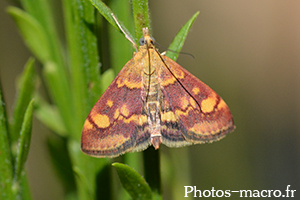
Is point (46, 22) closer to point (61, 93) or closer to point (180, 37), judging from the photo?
point (61, 93)

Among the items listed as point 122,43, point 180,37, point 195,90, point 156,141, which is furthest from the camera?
point 195,90

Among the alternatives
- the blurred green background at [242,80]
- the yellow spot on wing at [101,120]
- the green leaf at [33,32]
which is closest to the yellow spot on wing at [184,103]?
the yellow spot on wing at [101,120]

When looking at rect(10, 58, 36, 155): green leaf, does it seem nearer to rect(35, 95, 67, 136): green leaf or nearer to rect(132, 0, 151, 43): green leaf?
rect(35, 95, 67, 136): green leaf

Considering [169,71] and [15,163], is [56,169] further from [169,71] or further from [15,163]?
[169,71]

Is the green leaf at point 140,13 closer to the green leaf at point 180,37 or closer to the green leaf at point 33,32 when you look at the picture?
the green leaf at point 180,37

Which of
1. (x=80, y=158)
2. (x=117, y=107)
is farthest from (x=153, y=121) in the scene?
(x=80, y=158)

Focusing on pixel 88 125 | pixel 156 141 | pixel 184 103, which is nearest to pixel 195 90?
pixel 184 103

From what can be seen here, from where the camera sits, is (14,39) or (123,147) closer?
(123,147)
